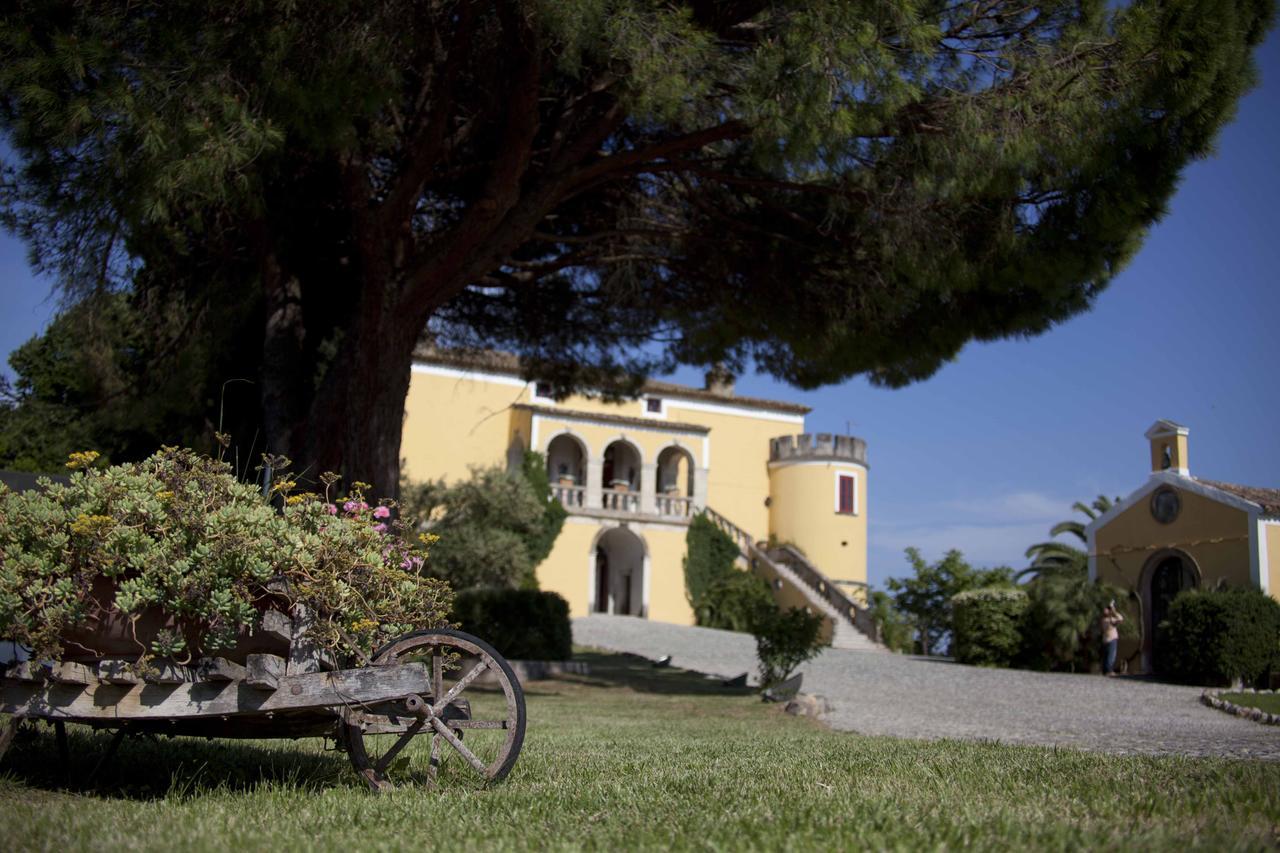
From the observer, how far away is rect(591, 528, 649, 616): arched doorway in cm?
3831

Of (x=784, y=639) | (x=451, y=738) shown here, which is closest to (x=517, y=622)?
(x=784, y=639)

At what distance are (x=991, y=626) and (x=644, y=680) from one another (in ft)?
28.6

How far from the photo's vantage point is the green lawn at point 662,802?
317cm

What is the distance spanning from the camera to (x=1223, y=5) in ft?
28.0

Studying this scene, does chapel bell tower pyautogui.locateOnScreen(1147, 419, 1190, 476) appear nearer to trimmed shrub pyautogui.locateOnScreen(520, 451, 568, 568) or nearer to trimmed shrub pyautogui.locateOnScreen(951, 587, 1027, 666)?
trimmed shrub pyautogui.locateOnScreen(951, 587, 1027, 666)

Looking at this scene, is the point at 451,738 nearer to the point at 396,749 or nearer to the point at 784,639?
the point at 396,749

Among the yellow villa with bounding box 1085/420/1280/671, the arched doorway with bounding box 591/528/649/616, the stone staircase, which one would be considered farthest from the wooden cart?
the arched doorway with bounding box 591/528/649/616

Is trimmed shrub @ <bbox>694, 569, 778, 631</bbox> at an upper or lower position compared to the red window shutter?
lower


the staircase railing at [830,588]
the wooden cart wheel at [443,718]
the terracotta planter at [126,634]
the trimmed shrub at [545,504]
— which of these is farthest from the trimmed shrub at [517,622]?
the trimmed shrub at [545,504]

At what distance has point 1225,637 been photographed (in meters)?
16.6

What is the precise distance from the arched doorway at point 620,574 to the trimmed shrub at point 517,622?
20112 mm

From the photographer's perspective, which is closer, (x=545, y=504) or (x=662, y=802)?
(x=662, y=802)

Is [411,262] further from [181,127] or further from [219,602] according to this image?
[219,602]

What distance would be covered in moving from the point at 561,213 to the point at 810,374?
3377mm
